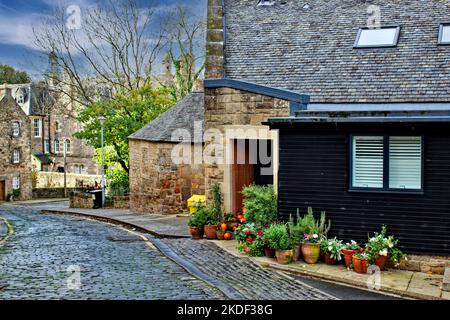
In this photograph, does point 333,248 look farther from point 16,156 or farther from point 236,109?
point 16,156

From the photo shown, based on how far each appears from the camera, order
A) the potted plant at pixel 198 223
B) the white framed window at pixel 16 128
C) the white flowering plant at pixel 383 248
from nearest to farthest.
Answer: the white flowering plant at pixel 383 248 → the potted plant at pixel 198 223 → the white framed window at pixel 16 128

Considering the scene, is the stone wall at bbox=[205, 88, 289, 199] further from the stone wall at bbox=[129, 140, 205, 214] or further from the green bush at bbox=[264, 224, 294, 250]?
the stone wall at bbox=[129, 140, 205, 214]

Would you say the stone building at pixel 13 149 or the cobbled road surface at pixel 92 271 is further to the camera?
the stone building at pixel 13 149

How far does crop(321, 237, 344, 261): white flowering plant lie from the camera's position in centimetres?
1192

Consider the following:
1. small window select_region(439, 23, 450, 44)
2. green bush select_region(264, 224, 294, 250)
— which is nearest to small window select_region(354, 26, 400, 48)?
small window select_region(439, 23, 450, 44)

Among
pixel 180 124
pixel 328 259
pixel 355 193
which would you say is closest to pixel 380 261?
pixel 328 259

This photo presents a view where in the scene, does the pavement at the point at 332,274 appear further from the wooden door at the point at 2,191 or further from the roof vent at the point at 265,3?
the wooden door at the point at 2,191

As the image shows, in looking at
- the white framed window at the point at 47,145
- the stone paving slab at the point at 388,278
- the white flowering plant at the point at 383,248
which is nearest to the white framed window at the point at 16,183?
the white framed window at the point at 47,145

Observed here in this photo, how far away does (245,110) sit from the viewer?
1471 centimetres

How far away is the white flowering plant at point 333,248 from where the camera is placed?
11.9 metres

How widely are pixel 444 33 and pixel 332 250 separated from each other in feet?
23.9

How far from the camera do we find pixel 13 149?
45688 millimetres

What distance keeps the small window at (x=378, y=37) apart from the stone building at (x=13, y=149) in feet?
113

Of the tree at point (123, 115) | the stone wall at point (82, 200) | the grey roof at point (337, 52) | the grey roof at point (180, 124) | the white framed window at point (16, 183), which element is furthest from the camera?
the white framed window at point (16, 183)
